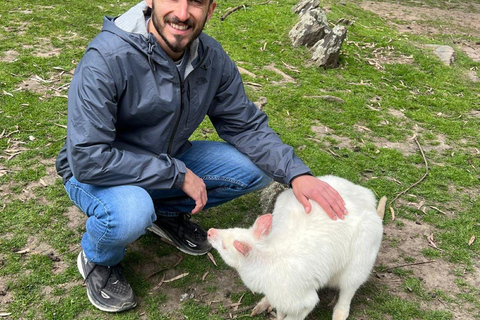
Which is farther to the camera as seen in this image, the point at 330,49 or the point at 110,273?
the point at 330,49

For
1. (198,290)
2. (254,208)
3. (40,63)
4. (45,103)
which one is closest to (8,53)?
(40,63)

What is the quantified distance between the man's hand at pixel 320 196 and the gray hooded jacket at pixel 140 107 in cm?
11

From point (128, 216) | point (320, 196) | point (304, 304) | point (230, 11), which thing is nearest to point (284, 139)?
point (320, 196)

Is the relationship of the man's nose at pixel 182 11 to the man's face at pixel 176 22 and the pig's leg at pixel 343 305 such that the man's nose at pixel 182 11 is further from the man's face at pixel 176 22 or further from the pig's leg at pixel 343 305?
the pig's leg at pixel 343 305

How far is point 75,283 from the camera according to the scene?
323 cm

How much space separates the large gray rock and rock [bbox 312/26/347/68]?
0.41 meters

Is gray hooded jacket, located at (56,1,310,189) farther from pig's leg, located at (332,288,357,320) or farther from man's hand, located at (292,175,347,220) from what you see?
pig's leg, located at (332,288,357,320)

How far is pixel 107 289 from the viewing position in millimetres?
3051

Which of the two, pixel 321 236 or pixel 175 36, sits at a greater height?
pixel 175 36

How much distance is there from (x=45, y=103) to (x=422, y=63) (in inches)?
237

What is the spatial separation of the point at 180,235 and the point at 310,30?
5.30m

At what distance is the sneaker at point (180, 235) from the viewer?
359 cm

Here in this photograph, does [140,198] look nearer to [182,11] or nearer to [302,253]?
[302,253]

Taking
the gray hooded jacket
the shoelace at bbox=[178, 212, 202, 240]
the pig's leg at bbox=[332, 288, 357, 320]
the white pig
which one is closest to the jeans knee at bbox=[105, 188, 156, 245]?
the gray hooded jacket
